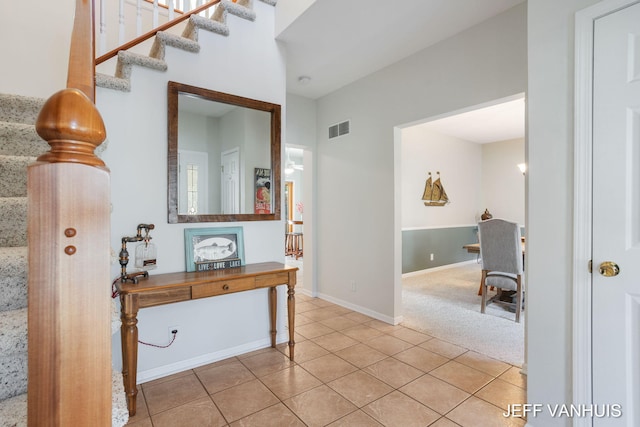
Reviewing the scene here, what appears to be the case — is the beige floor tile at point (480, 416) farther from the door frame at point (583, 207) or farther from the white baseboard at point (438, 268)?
the white baseboard at point (438, 268)

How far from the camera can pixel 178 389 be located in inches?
84.0

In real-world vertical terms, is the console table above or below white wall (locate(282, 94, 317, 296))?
below

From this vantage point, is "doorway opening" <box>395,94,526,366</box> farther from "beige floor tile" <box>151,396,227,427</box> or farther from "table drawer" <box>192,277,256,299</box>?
"beige floor tile" <box>151,396,227,427</box>

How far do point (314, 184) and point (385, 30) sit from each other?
2124mm

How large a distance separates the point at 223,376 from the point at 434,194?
512 centimetres

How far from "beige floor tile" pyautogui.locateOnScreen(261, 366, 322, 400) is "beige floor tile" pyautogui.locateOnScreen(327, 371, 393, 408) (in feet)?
0.51

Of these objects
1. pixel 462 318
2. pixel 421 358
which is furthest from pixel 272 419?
pixel 462 318

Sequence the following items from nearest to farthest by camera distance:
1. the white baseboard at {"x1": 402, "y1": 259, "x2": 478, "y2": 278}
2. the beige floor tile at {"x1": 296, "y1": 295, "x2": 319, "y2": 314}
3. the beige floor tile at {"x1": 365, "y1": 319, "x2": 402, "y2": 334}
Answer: the beige floor tile at {"x1": 365, "y1": 319, "x2": 402, "y2": 334}
the beige floor tile at {"x1": 296, "y1": 295, "x2": 319, "y2": 314}
the white baseboard at {"x1": 402, "y1": 259, "x2": 478, "y2": 278}

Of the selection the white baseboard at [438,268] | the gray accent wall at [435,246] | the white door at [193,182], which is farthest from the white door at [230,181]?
the white baseboard at [438,268]

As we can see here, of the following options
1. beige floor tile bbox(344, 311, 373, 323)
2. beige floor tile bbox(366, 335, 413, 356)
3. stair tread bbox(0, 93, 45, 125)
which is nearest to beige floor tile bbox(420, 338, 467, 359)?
beige floor tile bbox(366, 335, 413, 356)

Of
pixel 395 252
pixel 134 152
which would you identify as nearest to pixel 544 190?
pixel 395 252

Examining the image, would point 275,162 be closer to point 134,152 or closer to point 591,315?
point 134,152

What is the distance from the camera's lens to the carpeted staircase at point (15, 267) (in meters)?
0.92

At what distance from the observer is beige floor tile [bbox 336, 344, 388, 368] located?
2.52m
